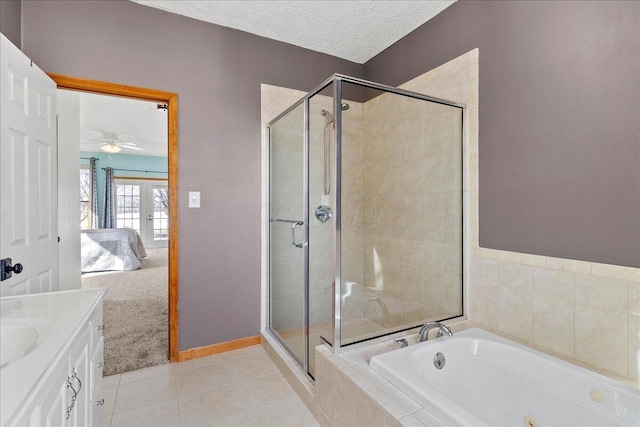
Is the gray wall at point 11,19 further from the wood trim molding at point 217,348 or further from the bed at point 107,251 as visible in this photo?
the bed at point 107,251

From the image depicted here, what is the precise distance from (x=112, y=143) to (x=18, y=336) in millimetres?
6217

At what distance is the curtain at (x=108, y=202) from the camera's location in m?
7.41

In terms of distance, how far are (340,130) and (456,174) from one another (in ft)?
2.99

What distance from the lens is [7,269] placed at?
145cm

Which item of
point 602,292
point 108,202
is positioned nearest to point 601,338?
point 602,292

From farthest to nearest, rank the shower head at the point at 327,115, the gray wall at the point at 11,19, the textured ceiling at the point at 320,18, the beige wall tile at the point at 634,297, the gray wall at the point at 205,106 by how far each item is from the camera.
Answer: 1. the textured ceiling at the point at 320,18
2. the gray wall at the point at 205,106
3. the shower head at the point at 327,115
4. the gray wall at the point at 11,19
5. the beige wall tile at the point at 634,297

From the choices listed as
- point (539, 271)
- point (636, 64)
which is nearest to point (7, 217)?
point (539, 271)

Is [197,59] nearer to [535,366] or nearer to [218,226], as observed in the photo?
[218,226]

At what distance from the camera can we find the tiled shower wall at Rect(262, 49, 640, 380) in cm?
146

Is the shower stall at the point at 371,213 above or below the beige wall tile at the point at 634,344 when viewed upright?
above

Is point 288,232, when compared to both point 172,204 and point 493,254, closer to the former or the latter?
point 172,204

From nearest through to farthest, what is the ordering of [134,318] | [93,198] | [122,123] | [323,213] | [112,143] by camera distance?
[323,213]
[134,318]
[122,123]
[112,143]
[93,198]

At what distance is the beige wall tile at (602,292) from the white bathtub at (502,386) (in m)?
0.33

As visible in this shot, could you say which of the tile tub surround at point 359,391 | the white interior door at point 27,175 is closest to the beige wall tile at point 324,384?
the tile tub surround at point 359,391
